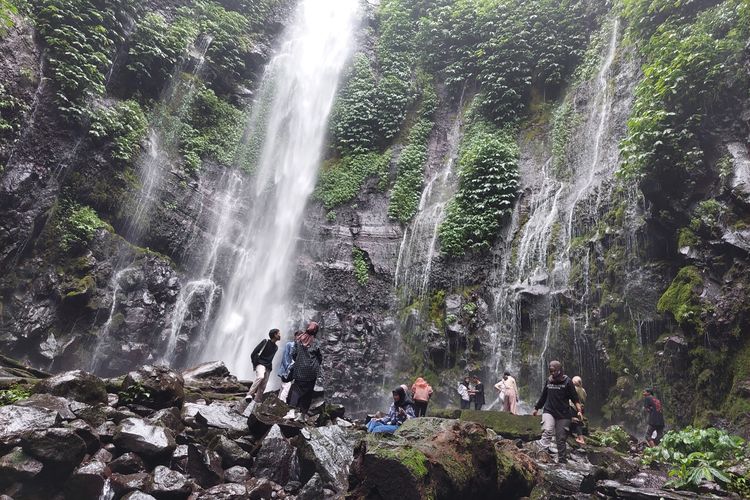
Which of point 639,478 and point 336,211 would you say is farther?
point 336,211

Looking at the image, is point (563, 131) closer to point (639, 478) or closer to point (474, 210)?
point (474, 210)

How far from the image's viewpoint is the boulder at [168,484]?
407 cm

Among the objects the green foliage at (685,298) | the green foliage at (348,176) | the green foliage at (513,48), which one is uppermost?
the green foliage at (513,48)

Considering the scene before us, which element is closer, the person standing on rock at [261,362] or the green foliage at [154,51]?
the person standing on rock at [261,362]

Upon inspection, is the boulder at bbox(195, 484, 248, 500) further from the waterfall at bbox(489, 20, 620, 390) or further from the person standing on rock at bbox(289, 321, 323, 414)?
the waterfall at bbox(489, 20, 620, 390)

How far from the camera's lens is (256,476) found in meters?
4.86

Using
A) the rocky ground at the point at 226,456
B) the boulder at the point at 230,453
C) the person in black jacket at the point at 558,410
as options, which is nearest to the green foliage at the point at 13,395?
the rocky ground at the point at 226,456

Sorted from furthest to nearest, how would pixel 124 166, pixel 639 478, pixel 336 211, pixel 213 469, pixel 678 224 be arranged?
pixel 336 211, pixel 124 166, pixel 678 224, pixel 639 478, pixel 213 469

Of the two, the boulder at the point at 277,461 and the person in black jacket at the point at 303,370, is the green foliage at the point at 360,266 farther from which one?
the boulder at the point at 277,461

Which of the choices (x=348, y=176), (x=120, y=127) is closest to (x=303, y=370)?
(x=120, y=127)

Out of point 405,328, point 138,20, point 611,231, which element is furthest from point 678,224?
point 138,20

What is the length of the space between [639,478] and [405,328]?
9.61 metres

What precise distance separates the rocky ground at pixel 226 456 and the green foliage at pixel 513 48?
1541 centimetres

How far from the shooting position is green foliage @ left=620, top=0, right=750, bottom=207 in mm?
10594
